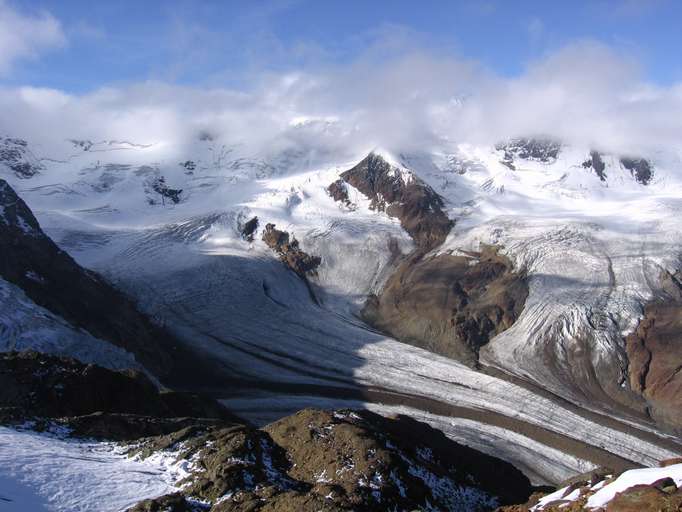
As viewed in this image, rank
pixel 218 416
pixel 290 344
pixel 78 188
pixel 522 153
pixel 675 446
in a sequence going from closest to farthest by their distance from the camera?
pixel 218 416, pixel 675 446, pixel 290 344, pixel 78 188, pixel 522 153

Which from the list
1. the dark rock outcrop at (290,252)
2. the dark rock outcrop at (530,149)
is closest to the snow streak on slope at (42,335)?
the dark rock outcrop at (290,252)

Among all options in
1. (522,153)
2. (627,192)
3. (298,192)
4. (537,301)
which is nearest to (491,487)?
(537,301)

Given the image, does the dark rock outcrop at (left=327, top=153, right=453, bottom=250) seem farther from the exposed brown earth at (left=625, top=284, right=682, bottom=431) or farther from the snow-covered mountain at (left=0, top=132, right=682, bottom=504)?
the exposed brown earth at (left=625, top=284, right=682, bottom=431)

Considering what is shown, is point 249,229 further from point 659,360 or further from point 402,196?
point 659,360

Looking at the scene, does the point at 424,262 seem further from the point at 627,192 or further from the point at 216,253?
the point at 627,192

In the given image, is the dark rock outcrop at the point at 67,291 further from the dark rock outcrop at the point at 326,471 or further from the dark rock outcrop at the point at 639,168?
the dark rock outcrop at the point at 639,168
